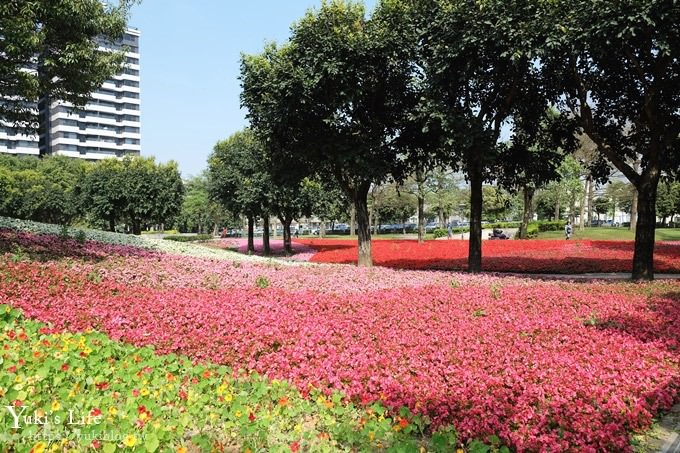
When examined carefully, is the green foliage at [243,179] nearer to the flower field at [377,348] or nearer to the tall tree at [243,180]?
the tall tree at [243,180]

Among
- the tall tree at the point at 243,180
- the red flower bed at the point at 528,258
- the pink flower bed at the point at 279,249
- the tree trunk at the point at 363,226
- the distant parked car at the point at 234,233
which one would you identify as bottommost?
the distant parked car at the point at 234,233

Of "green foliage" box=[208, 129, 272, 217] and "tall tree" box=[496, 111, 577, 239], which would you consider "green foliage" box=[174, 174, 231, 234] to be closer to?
"green foliage" box=[208, 129, 272, 217]

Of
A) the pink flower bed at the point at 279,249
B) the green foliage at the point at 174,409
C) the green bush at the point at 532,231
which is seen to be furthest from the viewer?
the green bush at the point at 532,231

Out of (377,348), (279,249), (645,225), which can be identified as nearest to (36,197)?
(279,249)

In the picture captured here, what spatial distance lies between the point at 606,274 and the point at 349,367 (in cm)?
1628

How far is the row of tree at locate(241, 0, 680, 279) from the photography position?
45.3 ft

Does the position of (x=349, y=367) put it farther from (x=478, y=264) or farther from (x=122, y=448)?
(x=478, y=264)

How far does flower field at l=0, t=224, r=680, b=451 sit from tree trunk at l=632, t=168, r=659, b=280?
2.42 metres

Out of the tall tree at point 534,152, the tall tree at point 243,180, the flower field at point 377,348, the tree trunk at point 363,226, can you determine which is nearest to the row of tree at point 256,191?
the tall tree at point 243,180

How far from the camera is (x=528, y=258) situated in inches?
930

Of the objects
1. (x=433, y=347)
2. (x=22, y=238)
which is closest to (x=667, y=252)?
(x=433, y=347)

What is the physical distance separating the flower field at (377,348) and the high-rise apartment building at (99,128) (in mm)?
112369

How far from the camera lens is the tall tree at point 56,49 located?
35.6 ft

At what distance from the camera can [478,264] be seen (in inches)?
710
